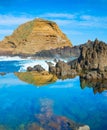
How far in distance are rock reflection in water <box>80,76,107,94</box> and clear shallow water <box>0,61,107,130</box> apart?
54 centimetres

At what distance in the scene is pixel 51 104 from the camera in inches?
955

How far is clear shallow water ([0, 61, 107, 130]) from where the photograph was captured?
64.9ft

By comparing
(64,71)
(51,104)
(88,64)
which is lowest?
(51,104)

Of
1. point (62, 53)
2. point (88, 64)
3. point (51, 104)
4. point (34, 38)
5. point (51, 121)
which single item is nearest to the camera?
point (51, 121)

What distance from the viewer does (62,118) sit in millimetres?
20047

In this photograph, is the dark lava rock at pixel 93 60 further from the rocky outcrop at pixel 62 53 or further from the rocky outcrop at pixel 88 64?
the rocky outcrop at pixel 62 53

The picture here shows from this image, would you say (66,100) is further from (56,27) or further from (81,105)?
(56,27)

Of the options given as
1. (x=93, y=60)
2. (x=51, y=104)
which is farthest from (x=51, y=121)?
(x=93, y=60)

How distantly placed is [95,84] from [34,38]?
106 m

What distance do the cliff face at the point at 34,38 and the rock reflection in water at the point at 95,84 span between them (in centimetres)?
9633

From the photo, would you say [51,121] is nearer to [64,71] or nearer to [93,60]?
[64,71]

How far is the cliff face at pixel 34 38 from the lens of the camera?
134m

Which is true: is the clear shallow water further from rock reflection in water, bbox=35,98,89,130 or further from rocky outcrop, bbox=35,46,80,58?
rocky outcrop, bbox=35,46,80,58

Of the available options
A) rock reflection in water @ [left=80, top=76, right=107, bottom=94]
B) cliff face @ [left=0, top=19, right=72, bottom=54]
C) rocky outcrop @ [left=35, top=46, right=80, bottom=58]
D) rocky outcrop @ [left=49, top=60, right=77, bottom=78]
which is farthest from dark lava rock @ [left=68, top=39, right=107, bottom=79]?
cliff face @ [left=0, top=19, right=72, bottom=54]
